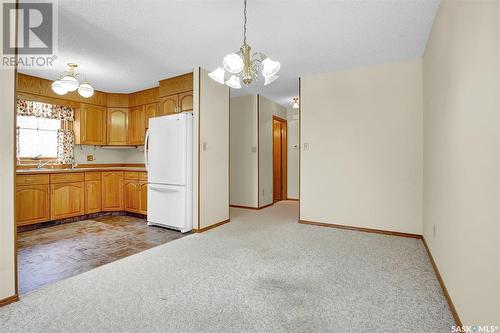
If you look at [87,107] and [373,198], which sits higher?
[87,107]

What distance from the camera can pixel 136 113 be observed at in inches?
205

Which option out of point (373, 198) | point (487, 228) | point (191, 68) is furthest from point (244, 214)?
point (487, 228)

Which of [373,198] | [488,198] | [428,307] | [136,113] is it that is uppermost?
[136,113]

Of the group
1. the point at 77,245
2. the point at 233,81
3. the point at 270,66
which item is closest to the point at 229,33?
the point at 233,81

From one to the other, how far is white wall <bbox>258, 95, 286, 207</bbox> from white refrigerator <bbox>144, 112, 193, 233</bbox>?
2.18 metres

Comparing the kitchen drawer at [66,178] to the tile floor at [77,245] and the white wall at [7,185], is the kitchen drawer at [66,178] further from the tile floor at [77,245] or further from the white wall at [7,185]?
the white wall at [7,185]

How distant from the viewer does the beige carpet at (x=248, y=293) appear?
5.32 feet

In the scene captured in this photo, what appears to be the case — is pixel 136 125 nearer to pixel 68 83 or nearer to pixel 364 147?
pixel 68 83

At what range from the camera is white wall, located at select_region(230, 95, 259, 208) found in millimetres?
5492

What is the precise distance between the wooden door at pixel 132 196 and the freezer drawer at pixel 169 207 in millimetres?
765

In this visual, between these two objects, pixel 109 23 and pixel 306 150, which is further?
pixel 306 150

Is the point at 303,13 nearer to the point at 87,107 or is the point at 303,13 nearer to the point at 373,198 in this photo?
the point at 373,198

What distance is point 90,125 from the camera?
16.3ft

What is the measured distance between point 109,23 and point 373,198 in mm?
4013
